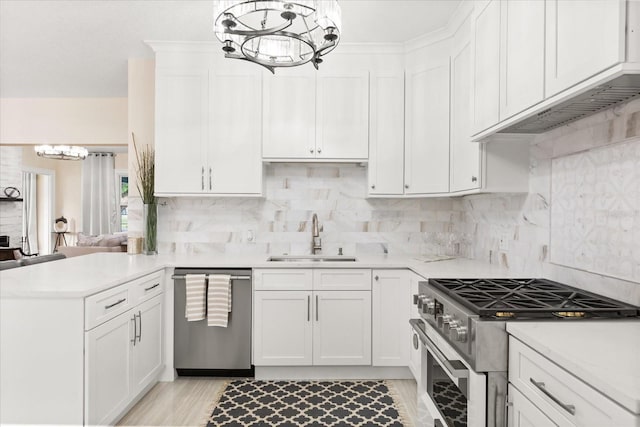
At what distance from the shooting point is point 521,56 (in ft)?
5.68

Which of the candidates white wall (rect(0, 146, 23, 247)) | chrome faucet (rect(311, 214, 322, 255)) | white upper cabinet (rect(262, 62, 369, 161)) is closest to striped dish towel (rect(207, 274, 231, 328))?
chrome faucet (rect(311, 214, 322, 255))

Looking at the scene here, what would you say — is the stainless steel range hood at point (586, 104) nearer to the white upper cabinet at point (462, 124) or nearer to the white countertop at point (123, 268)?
the white upper cabinet at point (462, 124)

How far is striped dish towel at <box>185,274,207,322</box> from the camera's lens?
2.94m

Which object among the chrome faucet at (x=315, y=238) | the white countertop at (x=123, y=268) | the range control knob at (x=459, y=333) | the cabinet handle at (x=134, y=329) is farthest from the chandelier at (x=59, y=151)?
the range control knob at (x=459, y=333)

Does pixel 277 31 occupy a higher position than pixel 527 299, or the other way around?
pixel 277 31

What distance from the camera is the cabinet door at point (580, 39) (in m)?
1.16

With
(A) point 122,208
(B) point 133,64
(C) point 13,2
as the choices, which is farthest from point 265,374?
(A) point 122,208

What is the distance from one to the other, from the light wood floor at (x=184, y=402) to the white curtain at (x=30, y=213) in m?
7.46

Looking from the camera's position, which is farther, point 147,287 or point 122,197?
point 122,197

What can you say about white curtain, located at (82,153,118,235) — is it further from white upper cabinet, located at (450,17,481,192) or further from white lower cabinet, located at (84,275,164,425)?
white upper cabinet, located at (450,17,481,192)

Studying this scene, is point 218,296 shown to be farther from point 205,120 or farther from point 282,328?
point 205,120

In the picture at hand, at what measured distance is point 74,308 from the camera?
1967 millimetres

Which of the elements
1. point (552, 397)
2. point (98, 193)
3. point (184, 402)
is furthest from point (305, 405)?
point (98, 193)

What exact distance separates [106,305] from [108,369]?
354mm
